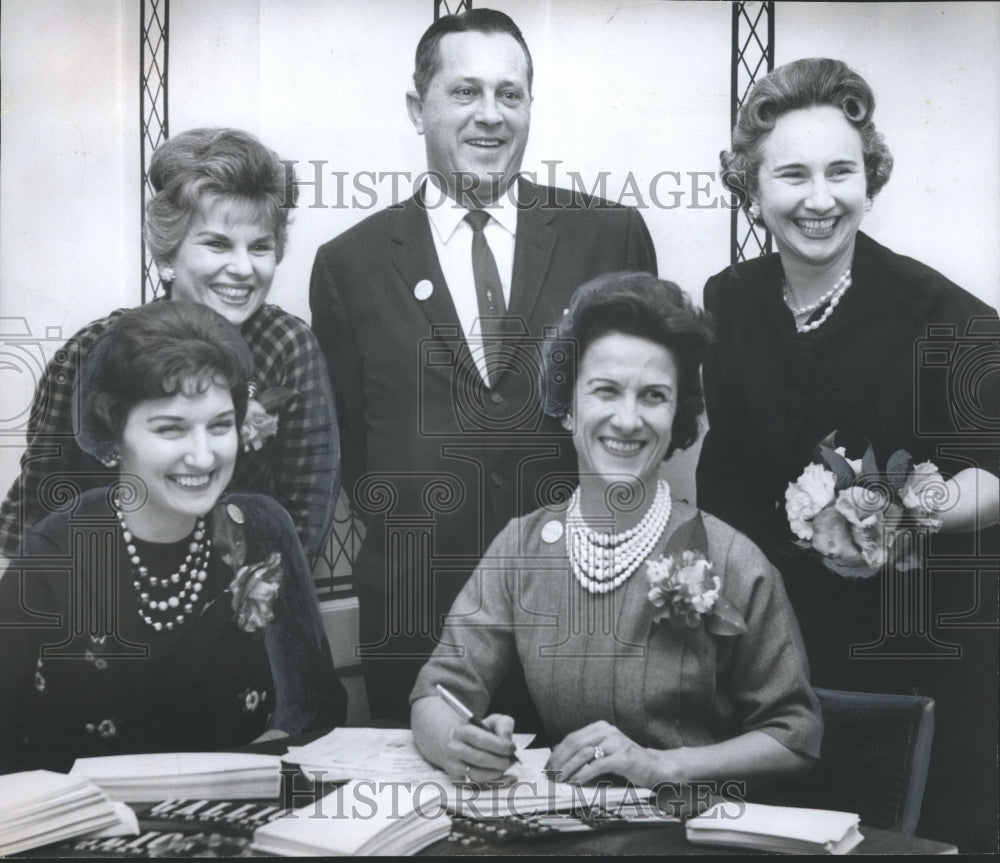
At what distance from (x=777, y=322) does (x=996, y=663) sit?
1.12 metres

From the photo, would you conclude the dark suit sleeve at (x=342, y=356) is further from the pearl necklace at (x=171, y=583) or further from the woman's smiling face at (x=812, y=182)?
the woman's smiling face at (x=812, y=182)

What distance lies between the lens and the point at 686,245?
328 centimetres

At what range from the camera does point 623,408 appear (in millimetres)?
3145

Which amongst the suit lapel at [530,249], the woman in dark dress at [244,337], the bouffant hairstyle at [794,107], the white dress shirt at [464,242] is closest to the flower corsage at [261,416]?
the woman in dark dress at [244,337]

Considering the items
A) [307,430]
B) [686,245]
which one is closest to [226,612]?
[307,430]

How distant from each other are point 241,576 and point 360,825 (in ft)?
2.30

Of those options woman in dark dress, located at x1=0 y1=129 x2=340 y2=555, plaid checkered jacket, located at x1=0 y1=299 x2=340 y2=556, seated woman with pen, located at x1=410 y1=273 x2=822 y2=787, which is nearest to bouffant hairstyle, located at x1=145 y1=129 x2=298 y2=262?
woman in dark dress, located at x1=0 y1=129 x2=340 y2=555

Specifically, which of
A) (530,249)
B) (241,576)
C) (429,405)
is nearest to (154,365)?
(241,576)

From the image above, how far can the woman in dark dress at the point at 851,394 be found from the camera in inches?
128

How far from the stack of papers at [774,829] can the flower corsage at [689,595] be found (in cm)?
46

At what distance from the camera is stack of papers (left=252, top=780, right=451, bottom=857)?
3006 millimetres

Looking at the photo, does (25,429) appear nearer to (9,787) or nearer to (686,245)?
(9,787)

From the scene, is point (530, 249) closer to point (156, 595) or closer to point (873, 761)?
point (156, 595)

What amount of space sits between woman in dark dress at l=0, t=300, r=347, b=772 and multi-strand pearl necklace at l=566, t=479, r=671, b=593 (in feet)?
2.41
